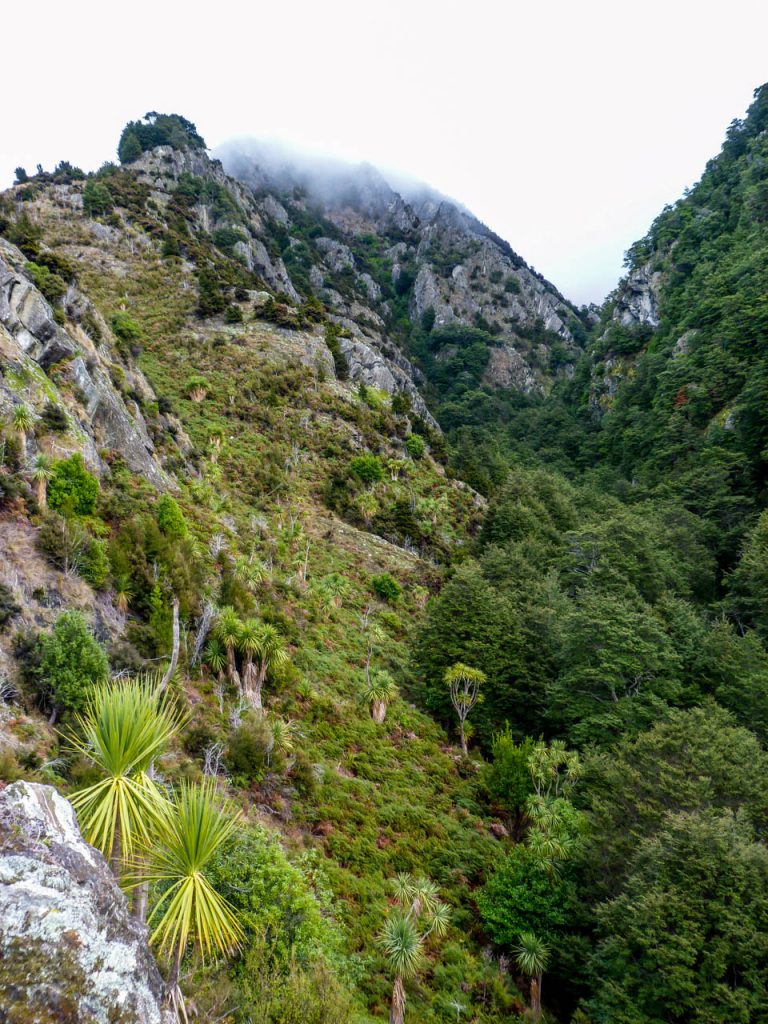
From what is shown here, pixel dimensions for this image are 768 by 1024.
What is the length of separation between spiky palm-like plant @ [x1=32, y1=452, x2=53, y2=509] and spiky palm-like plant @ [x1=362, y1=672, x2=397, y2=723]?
16.0 m

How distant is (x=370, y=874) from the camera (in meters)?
15.3

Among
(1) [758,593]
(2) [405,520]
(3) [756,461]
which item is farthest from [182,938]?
(3) [756,461]

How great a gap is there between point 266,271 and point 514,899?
320 ft

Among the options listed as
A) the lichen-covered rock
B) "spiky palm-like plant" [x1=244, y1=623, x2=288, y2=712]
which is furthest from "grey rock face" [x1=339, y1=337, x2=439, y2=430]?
the lichen-covered rock

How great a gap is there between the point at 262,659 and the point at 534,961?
1289cm

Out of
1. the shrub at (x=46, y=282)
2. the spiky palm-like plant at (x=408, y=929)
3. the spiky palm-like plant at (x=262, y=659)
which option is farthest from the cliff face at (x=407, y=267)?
the spiky palm-like plant at (x=408, y=929)

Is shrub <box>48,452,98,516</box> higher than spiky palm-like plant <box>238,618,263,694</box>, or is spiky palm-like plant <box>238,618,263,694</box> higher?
shrub <box>48,452,98,516</box>

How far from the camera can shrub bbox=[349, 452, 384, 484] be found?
159ft

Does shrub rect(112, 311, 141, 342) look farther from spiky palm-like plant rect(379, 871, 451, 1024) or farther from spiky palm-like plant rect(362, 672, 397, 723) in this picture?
spiky palm-like plant rect(379, 871, 451, 1024)

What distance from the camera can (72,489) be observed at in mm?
17062

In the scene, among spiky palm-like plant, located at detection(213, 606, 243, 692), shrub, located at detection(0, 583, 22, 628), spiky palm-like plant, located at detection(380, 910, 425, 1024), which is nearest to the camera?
spiky palm-like plant, located at detection(380, 910, 425, 1024)

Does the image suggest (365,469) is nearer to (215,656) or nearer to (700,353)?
(215,656)

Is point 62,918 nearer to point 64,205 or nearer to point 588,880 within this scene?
point 588,880

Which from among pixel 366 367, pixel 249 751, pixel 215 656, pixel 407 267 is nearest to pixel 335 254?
pixel 407 267
